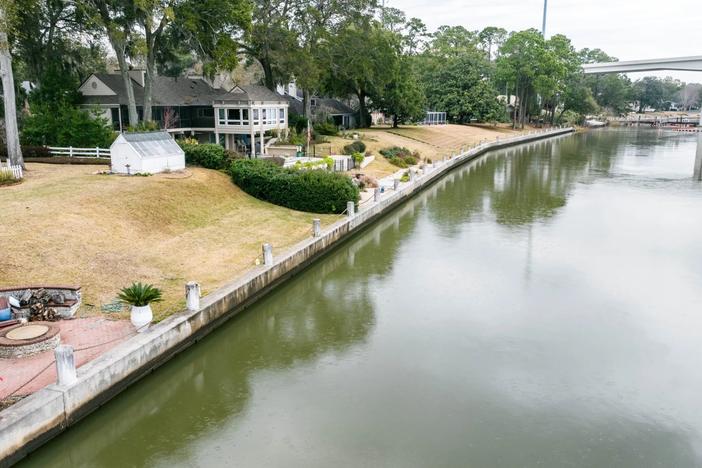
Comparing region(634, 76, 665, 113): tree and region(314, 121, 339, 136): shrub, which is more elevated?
region(634, 76, 665, 113): tree

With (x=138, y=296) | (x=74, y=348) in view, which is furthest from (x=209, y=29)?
(x=74, y=348)

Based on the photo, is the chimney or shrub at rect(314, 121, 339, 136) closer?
the chimney

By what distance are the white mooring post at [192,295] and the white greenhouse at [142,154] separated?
46.1ft

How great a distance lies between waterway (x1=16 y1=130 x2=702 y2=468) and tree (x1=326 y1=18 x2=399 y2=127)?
29073 millimetres

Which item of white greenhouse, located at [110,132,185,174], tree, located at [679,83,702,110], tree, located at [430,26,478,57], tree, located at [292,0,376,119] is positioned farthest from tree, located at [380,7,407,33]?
tree, located at [679,83,702,110]

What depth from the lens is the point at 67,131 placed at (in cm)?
3075

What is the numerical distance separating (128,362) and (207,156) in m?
18.4

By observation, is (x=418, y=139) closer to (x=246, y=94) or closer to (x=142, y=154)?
(x=246, y=94)

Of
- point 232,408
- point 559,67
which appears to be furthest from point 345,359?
point 559,67

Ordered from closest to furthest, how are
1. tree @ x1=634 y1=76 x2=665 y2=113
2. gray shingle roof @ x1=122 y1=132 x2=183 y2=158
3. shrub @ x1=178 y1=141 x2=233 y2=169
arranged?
gray shingle roof @ x1=122 y1=132 x2=183 y2=158
shrub @ x1=178 y1=141 x2=233 y2=169
tree @ x1=634 y1=76 x2=665 y2=113

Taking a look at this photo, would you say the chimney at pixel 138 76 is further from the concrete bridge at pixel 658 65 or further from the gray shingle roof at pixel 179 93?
the concrete bridge at pixel 658 65

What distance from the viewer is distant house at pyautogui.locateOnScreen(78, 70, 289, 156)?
128 feet

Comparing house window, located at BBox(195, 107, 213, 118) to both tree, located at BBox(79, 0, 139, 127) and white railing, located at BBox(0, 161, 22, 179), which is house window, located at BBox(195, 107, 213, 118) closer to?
tree, located at BBox(79, 0, 139, 127)

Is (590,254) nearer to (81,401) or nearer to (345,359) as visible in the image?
(345,359)
